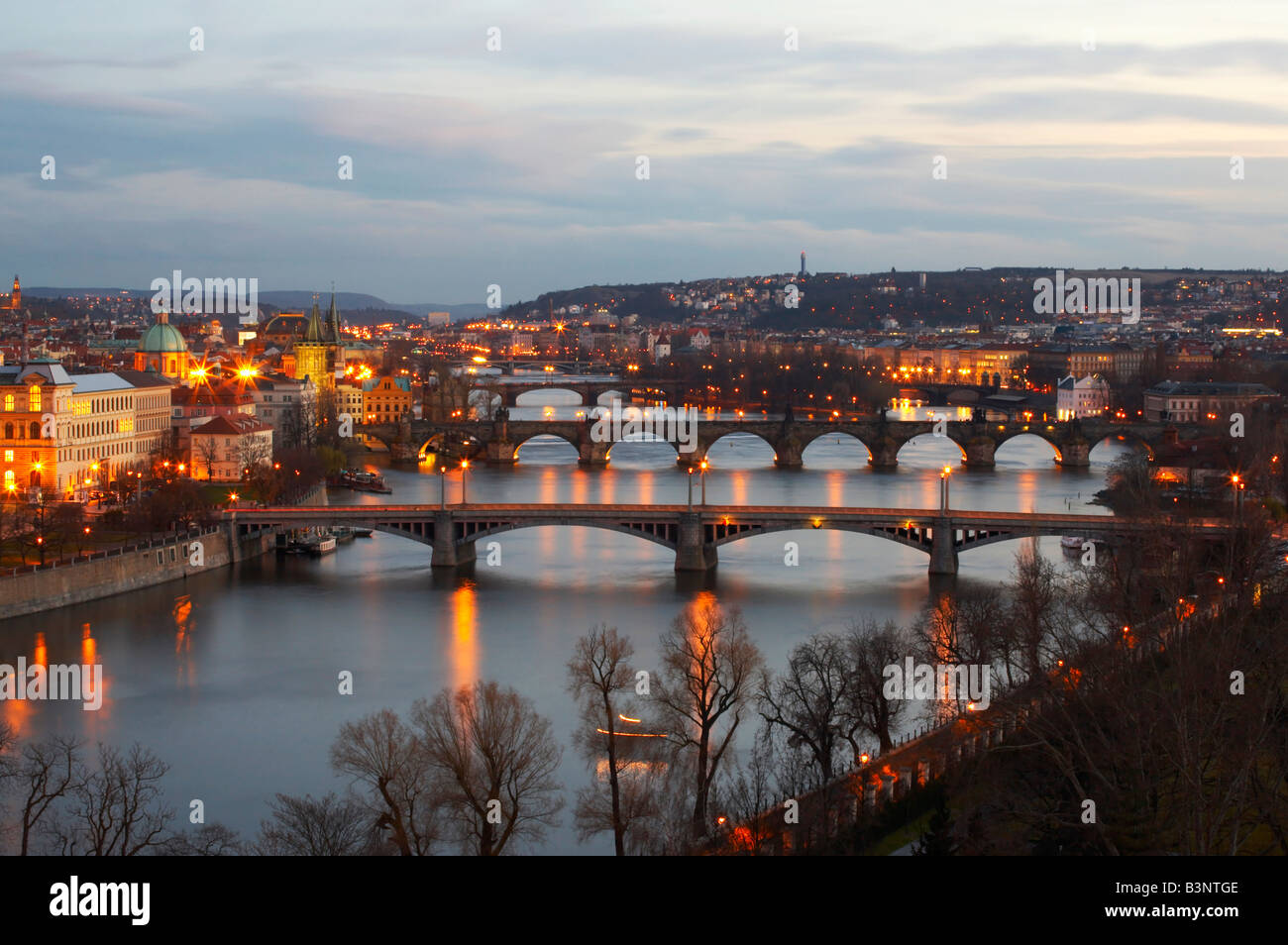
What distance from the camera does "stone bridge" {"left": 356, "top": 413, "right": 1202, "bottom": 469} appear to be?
109 ft

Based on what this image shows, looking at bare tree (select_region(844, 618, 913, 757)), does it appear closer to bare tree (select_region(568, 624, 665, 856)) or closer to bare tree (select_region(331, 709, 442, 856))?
bare tree (select_region(568, 624, 665, 856))

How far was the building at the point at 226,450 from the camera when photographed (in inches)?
988

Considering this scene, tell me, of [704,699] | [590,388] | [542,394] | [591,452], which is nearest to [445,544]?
[704,699]

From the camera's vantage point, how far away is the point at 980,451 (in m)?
33.3

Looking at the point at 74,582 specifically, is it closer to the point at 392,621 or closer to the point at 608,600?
the point at 392,621

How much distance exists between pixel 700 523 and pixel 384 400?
75.0 ft

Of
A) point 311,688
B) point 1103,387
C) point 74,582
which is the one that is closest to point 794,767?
point 311,688

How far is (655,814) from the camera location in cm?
878

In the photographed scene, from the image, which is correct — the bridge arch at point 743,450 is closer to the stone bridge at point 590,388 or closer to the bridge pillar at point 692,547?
the stone bridge at point 590,388
